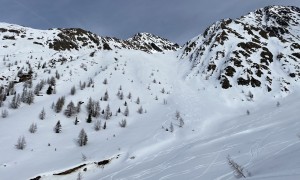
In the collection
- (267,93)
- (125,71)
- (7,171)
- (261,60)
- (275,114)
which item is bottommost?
(275,114)

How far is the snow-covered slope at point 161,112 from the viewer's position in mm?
22297

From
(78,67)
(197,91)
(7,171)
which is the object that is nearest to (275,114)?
Answer: (197,91)

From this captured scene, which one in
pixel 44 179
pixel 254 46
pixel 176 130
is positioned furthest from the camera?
pixel 254 46

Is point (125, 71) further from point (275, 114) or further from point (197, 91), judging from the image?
point (275, 114)

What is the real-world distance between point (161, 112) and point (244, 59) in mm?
24285

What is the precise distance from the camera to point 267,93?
48.3 metres

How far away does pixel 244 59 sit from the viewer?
5681 cm

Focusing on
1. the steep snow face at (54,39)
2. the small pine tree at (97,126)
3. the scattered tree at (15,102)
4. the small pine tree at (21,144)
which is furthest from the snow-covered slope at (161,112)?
the steep snow face at (54,39)

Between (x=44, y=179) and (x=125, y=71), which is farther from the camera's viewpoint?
(x=125, y=71)

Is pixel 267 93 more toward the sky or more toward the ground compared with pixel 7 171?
more toward the sky

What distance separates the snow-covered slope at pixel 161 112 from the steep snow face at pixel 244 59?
10.0 inches

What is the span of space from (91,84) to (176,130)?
22.4m

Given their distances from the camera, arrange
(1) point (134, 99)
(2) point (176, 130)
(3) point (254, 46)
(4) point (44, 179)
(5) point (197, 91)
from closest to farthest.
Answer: (4) point (44, 179) < (2) point (176, 130) < (1) point (134, 99) < (5) point (197, 91) < (3) point (254, 46)

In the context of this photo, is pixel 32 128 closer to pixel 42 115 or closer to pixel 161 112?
pixel 42 115
